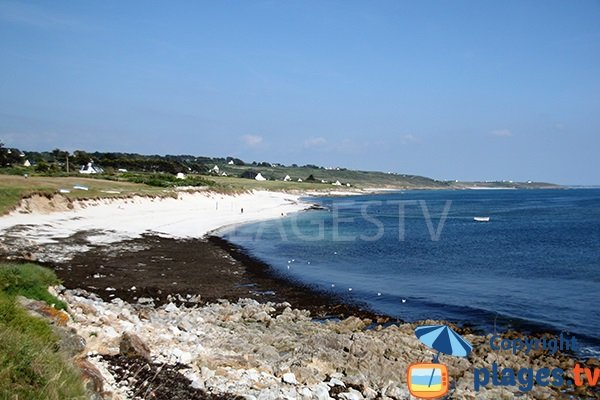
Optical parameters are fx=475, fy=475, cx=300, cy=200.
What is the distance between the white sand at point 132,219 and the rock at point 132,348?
69.8 ft

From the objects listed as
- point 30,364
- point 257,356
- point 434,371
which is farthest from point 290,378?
point 30,364

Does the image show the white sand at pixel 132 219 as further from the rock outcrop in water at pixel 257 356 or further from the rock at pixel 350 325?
the rock at pixel 350 325

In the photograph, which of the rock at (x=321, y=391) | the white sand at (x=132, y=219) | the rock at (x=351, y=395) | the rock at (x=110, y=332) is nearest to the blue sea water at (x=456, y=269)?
the white sand at (x=132, y=219)

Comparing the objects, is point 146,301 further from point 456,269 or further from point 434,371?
point 456,269

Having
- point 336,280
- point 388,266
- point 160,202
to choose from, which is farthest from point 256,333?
point 160,202

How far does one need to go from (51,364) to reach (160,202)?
5357 centimetres

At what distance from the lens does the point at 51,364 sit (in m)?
6.53

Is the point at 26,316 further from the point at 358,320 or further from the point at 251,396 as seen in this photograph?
the point at 358,320

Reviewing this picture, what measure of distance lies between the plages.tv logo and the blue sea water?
27.1 ft

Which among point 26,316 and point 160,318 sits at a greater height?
point 26,316

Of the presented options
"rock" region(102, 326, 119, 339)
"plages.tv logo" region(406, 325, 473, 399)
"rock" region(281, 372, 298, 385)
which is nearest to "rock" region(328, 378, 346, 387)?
"rock" region(281, 372, 298, 385)

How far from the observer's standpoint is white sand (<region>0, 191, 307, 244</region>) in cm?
3291

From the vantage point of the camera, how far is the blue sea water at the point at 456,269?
1995cm

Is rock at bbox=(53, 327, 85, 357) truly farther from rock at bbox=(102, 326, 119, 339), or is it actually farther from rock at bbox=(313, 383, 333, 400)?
rock at bbox=(313, 383, 333, 400)
